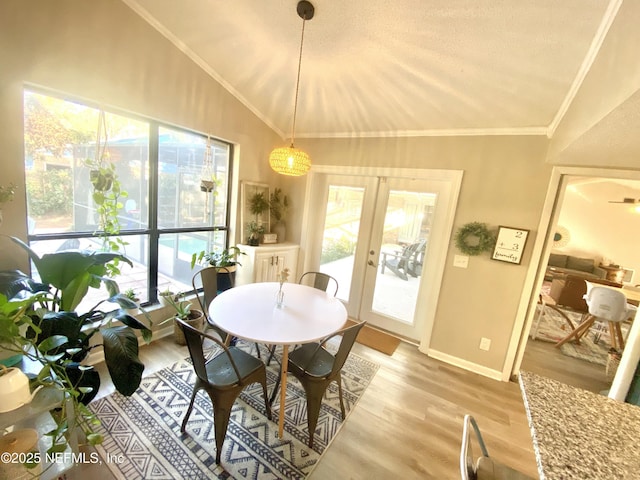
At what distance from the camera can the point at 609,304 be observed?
292 cm

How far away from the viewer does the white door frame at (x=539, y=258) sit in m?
2.25

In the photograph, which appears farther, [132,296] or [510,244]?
[510,244]

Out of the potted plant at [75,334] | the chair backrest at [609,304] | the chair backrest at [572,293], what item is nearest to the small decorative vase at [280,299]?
the potted plant at [75,334]

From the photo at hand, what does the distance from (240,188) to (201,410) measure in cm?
243

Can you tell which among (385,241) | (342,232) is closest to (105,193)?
(342,232)

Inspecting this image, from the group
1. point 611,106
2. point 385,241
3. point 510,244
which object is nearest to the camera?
point 611,106

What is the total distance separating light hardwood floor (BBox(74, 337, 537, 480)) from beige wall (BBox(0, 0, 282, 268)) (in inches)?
77.8

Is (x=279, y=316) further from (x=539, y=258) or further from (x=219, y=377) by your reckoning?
(x=539, y=258)

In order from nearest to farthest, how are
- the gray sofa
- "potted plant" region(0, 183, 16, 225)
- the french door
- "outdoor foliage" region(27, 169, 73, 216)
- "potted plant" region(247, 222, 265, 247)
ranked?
1. "potted plant" region(0, 183, 16, 225)
2. "outdoor foliage" region(27, 169, 73, 216)
3. the french door
4. "potted plant" region(247, 222, 265, 247)
5. the gray sofa

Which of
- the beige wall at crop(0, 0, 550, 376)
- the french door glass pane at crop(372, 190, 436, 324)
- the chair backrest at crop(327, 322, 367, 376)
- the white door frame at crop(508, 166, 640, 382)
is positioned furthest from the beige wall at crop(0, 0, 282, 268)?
the white door frame at crop(508, 166, 640, 382)

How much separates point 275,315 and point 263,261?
1.55 meters

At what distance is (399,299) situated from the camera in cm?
333

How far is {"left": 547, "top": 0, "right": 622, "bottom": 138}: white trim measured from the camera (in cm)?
131

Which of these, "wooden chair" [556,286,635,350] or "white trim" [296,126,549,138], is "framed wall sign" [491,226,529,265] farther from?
"wooden chair" [556,286,635,350]
